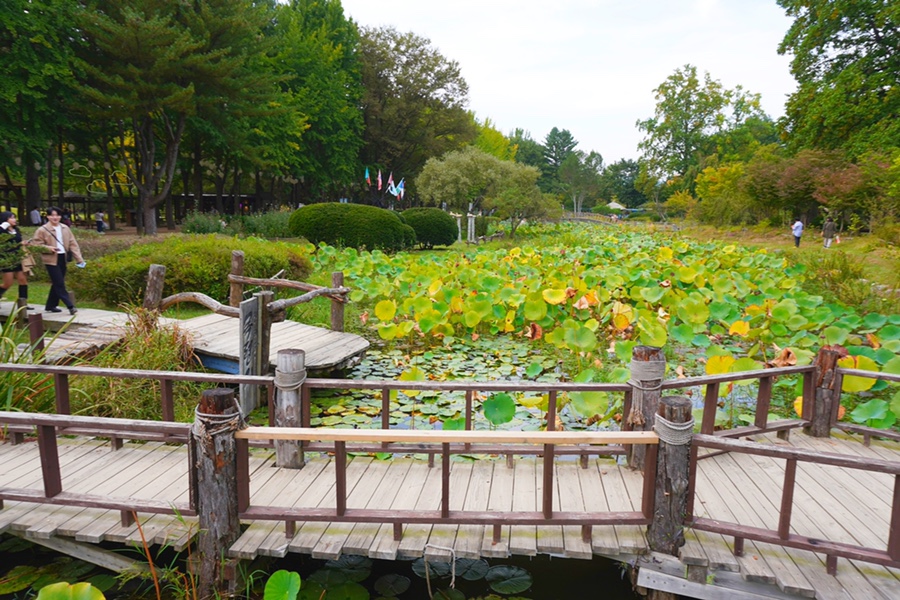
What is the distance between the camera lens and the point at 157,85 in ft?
50.6

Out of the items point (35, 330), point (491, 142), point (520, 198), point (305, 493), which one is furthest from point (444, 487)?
point (491, 142)

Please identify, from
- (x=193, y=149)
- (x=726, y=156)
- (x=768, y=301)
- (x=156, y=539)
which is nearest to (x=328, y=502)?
(x=156, y=539)

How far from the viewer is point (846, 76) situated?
2059 cm

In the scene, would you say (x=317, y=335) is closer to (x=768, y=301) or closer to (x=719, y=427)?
(x=719, y=427)

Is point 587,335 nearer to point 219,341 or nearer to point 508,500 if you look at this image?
point 508,500

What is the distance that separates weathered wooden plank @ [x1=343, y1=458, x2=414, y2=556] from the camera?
2.70 m

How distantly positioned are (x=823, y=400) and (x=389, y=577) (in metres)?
3.01

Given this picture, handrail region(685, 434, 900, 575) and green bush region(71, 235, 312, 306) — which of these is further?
green bush region(71, 235, 312, 306)

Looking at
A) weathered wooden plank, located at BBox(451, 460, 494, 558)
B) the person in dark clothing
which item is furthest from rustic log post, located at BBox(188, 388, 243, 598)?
the person in dark clothing

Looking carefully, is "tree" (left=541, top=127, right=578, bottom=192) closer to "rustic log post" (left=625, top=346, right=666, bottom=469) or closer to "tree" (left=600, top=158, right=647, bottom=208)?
"tree" (left=600, top=158, right=647, bottom=208)

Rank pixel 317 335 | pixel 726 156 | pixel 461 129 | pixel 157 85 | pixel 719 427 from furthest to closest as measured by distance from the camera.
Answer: pixel 726 156 < pixel 461 129 < pixel 157 85 < pixel 317 335 < pixel 719 427

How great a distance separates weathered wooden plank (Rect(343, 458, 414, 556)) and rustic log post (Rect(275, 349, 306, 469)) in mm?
564

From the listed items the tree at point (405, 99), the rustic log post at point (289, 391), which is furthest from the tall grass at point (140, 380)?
the tree at point (405, 99)

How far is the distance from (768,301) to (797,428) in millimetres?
2763
